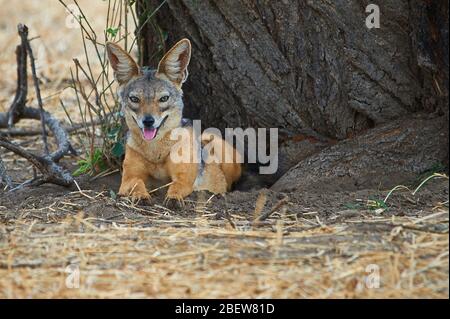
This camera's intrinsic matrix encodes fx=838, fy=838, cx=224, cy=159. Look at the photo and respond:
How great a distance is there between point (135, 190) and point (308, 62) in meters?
1.78

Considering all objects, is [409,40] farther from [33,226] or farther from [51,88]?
[51,88]

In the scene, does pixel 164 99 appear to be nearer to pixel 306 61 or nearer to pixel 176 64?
pixel 176 64

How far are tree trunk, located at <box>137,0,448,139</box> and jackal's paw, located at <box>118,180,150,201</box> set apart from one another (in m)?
1.23

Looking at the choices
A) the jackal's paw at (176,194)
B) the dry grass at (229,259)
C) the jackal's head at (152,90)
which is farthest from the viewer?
the jackal's head at (152,90)

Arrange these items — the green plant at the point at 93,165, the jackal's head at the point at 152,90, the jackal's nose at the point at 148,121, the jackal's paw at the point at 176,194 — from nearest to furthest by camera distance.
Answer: the jackal's paw at the point at 176,194 < the jackal's nose at the point at 148,121 < the jackal's head at the point at 152,90 < the green plant at the point at 93,165

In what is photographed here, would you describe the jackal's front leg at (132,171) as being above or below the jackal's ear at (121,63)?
below

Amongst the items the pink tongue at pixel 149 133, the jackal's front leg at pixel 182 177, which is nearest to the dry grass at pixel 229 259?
the jackal's front leg at pixel 182 177

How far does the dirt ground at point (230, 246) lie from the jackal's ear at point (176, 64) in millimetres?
1063

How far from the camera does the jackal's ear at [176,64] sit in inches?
273

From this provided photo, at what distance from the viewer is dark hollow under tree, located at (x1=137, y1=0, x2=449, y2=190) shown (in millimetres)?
6559

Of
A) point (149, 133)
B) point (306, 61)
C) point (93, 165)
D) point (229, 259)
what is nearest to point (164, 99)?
point (149, 133)

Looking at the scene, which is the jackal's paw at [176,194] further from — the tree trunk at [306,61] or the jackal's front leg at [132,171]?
the tree trunk at [306,61]

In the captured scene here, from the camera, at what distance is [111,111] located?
7.79 meters

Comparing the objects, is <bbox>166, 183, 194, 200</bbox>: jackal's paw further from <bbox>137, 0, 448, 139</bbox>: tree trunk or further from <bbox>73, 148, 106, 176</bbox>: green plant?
<bbox>73, 148, 106, 176</bbox>: green plant
